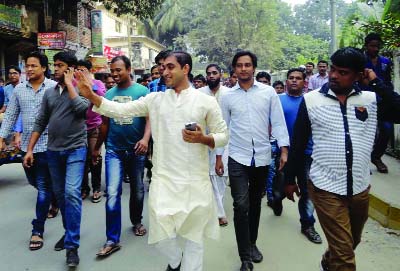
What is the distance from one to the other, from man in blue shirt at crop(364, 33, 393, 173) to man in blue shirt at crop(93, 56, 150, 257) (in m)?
3.27

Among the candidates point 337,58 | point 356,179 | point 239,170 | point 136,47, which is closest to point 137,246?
point 239,170

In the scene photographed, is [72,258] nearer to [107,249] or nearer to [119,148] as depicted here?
[107,249]

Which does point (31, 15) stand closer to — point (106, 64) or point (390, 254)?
point (106, 64)

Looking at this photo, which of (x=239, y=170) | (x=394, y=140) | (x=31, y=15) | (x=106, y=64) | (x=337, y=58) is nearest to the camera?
(x=337, y=58)

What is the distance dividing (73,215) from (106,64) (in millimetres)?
20795

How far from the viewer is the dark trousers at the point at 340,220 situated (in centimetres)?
274

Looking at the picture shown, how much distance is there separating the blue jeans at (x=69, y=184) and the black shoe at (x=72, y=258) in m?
0.04

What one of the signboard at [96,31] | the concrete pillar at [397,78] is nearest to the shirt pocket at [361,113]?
the concrete pillar at [397,78]

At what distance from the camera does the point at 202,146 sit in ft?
10.3

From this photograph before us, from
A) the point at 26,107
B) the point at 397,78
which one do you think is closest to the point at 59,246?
the point at 26,107

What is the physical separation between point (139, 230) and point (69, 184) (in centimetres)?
120

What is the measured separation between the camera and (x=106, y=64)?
77.8 feet

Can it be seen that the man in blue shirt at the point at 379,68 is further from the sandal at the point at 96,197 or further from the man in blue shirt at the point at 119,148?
the sandal at the point at 96,197

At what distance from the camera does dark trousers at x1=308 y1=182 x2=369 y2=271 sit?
2.74 meters
